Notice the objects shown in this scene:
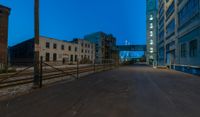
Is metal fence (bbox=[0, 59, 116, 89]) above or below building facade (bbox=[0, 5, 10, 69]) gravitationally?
below

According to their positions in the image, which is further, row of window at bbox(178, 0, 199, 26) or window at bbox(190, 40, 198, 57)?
window at bbox(190, 40, 198, 57)

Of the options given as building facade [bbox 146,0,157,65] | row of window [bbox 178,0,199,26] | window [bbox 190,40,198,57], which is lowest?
window [bbox 190,40,198,57]

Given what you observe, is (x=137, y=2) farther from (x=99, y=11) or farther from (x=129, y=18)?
(x=99, y=11)

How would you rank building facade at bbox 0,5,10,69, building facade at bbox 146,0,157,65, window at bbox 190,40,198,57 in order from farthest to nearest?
building facade at bbox 146,0,157,65 < building facade at bbox 0,5,10,69 < window at bbox 190,40,198,57

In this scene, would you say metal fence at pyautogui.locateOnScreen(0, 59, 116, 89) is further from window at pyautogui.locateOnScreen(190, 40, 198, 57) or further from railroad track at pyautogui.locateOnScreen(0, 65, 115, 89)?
window at pyautogui.locateOnScreen(190, 40, 198, 57)

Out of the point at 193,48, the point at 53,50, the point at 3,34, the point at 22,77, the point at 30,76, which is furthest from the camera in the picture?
the point at 53,50

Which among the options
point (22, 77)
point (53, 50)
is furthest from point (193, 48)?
point (53, 50)

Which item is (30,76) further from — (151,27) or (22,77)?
(151,27)

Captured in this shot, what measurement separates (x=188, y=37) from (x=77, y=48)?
37.4 metres

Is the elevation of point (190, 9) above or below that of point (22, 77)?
above

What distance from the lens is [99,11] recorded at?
191000 millimetres

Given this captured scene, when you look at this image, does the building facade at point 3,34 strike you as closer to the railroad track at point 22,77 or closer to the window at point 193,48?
the railroad track at point 22,77

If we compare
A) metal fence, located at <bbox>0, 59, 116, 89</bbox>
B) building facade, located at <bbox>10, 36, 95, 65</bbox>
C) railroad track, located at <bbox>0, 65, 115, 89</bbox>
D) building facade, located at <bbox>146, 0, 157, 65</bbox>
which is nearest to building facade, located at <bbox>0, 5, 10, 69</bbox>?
building facade, located at <bbox>10, 36, 95, 65</bbox>

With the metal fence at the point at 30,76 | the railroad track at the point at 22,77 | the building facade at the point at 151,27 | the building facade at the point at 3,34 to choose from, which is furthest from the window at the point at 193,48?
the building facade at the point at 151,27
